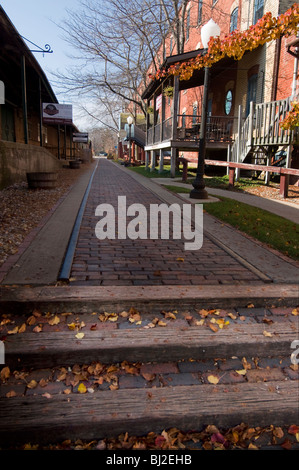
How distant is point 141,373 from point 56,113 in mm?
18776

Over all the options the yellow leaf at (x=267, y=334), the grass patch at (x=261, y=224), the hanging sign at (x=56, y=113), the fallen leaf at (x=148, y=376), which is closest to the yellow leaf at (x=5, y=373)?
the fallen leaf at (x=148, y=376)

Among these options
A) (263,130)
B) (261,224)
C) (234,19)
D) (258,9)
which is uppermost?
(234,19)

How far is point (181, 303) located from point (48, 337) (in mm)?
1266

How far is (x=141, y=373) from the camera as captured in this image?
260cm

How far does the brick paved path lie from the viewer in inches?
149

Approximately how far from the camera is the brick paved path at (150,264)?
379 centimetres

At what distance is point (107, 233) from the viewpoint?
571 centimetres

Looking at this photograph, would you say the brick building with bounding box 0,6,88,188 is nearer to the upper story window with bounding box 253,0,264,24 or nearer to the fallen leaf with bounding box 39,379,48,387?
the fallen leaf with bounding box 39,379,48,387

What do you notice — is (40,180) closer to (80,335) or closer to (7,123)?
(80,335)

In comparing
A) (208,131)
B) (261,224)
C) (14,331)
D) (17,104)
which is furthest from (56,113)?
(14,331)

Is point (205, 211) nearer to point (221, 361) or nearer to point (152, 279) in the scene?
point (152, 279)

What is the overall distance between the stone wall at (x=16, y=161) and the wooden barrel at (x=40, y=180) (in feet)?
2.14

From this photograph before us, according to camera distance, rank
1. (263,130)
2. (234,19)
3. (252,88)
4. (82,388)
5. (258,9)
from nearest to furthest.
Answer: (82,388) < (263,130) < (258,9) < (252,88) < (234,19)

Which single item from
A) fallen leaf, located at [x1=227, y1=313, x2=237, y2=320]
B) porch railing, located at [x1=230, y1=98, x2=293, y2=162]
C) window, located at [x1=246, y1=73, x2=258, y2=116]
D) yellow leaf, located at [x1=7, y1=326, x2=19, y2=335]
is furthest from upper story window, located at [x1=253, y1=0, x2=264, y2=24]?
yellow leaf, located at [x1=7, y1=326, x2=19, y2=335]
